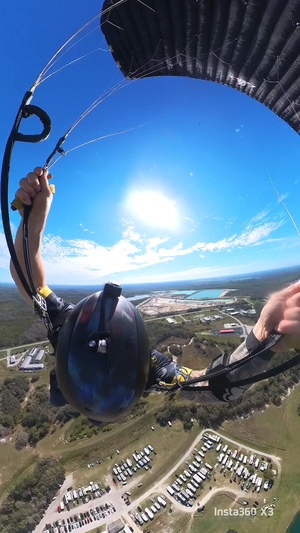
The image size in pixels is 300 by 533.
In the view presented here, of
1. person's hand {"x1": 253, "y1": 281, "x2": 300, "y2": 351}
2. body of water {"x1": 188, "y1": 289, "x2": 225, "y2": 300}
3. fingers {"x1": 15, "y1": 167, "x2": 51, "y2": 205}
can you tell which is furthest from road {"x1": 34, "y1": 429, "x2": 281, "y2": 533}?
body of water {"x1": 188, "y1": 289, "x2": 225, "y2": 300}

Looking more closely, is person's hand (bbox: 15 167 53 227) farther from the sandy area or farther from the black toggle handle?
the sandy area

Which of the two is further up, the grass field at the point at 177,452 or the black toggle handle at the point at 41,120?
the black toggle handle at the point at 41,120

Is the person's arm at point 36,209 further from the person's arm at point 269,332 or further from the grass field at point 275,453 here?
the grass field at point 275,453

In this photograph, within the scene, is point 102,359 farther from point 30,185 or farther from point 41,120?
point 41,120

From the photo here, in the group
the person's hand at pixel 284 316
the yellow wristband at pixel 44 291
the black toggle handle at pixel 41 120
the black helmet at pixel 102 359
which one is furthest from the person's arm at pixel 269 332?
the black toggle handle at pixel 41 120

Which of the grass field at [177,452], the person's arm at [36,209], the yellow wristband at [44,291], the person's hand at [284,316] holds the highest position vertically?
the person's arm at [36,209]

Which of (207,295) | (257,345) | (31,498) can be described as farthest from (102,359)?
(207,295)

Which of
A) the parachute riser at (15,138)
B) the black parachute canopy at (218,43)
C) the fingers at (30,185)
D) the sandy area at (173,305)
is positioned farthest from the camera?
the sandy area at (173,305)
